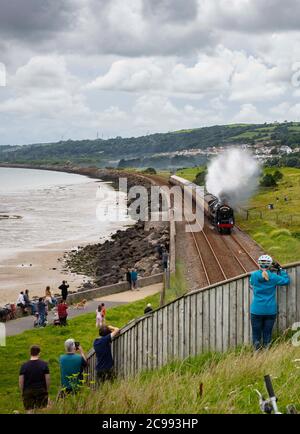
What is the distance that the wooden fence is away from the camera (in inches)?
368

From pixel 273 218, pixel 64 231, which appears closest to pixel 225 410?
pixel 273 218

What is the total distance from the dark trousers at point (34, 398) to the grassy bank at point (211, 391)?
0.58m

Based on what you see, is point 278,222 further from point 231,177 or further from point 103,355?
point 103,355

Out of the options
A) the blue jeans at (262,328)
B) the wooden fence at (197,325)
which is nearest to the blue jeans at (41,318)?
the wooden fence at (197,325)

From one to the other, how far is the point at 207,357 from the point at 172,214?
155ft

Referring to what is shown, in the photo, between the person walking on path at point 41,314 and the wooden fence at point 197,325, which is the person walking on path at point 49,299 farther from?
the wooden fence at point 197,325

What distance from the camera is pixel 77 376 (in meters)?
8.84

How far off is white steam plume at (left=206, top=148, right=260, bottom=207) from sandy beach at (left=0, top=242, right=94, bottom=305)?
17.7 m

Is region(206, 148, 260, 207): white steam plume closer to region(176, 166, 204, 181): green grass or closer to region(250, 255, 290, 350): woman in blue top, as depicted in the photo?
region(176, 166, 204, 181): green grass

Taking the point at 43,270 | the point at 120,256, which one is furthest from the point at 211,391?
the point at 120,256

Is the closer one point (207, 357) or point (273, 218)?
point (207, 357)

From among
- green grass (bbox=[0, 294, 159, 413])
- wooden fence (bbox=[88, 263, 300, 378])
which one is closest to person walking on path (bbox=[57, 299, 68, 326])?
green grass (bbox=[0, 294, 159, 413])

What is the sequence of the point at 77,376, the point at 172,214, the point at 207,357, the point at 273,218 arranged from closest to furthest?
the point at 77,376, the point at 207,357, the point at 273,218, the point at 172,214
